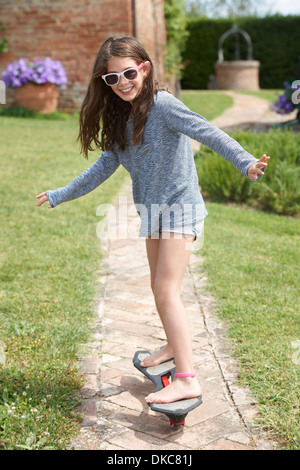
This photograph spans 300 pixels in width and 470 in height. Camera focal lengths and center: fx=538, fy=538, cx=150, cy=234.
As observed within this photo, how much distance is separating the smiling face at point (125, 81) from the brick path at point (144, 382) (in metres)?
1.23

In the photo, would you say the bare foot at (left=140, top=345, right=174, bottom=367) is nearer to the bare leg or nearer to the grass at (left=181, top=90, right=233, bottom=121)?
the bare leg

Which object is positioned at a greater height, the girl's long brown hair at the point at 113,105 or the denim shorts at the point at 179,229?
the girl's long brown hair at the point at 113,105

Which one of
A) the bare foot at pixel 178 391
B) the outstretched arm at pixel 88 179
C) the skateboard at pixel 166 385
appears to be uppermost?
the outstretched arm at pixel 88 179

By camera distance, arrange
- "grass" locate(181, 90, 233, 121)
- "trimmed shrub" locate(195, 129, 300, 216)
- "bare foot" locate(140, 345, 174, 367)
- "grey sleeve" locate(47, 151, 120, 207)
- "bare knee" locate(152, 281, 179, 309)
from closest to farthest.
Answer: "bare knee" locate(152, 281, 179, 309) → "grey sleeve" locate(47, 151, 120, 207) → "bare foot" locate(140, 345, 174, 367) → "trimmed shrub" locate(195, 129, 300, 216) → "grass" locate(181, 90, 233, 121)

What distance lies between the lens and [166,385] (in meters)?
2.31

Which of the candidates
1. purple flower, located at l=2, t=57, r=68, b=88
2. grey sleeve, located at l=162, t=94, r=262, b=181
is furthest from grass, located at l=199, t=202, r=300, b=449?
purple flower, located at l=2, t=57, r=68, b=88

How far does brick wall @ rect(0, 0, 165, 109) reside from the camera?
33.3ft

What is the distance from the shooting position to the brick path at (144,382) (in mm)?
1988

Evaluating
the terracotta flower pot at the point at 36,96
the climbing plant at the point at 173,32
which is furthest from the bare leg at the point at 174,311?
the climbing plant at the point at 173,32

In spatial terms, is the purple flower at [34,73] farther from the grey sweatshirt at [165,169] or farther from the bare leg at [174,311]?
the bare leg at [174,311]

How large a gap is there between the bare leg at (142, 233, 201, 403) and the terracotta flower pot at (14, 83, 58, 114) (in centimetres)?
909

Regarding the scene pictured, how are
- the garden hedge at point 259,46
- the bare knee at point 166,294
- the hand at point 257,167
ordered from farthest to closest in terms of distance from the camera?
the garden hedge at point 259,46 < the bare knee at point 166,294 < the hand at point 257,167

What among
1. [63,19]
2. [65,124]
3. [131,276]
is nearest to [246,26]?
[63,19]

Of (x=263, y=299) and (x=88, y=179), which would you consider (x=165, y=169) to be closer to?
(x=88, y=179)
